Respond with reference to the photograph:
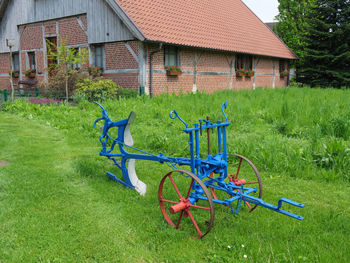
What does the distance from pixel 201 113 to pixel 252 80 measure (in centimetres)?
1290

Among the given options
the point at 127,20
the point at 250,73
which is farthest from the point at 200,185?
the point at 250,73

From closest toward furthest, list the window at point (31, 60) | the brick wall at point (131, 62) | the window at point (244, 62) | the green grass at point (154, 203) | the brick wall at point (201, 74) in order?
the green grass at point (154, 203) → the brick wall at point (131, 62) → the brick wall at point (201, 74) → the window at point (31, 60) → the window at point (244, 62)

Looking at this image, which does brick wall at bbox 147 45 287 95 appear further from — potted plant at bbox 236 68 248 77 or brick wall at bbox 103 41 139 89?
brick wall at bbox 103 41 139 89

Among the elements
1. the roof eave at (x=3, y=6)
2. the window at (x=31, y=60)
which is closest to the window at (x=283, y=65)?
the window at (x=31, y=60)

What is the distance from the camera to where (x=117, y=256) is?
2.85m

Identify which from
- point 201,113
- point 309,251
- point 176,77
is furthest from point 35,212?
point 176,77

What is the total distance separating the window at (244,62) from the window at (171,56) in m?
5.79

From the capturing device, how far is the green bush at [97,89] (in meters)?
12.5

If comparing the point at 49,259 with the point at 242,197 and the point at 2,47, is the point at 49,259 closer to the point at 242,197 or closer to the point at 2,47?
the point at 242,197

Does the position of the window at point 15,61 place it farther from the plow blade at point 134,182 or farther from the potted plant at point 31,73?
the plow blade at point 134,182

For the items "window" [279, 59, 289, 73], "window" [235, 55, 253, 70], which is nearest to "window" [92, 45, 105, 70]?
"window" [235, 55, 253, 70]

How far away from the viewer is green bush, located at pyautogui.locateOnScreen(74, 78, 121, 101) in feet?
41.1

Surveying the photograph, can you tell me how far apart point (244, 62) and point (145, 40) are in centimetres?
974

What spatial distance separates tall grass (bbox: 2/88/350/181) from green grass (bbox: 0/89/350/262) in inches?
1.0
